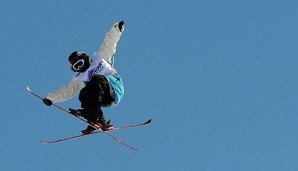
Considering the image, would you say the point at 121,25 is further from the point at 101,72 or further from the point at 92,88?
the point at 92,88

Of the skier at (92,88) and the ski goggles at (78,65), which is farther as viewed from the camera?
the ski goggles at (78,65)

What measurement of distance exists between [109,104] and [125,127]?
137 centimetres

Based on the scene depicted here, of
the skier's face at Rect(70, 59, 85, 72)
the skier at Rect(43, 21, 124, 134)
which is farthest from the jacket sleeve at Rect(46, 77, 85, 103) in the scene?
the skier's face at Rect(70, 59, 85, 72)

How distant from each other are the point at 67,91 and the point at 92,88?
48 cm

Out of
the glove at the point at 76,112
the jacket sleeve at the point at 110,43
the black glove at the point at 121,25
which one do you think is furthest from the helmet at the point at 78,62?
the black glove at the point at 121,25

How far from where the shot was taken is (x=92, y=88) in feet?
49.5

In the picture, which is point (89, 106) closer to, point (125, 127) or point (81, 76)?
point (81, 76)

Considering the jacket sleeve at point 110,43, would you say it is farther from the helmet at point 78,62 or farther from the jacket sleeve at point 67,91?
the jacket sleeve at point 67,91

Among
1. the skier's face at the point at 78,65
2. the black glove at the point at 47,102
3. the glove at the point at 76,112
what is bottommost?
the black glove at the point at 47,102

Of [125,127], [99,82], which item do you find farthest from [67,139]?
[99,82]

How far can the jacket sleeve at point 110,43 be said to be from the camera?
16.2m

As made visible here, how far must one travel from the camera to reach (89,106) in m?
15.1

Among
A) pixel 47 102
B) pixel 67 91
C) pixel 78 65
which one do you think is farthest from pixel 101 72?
pixel 47 102

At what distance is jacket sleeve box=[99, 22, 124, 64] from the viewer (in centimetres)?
1619
